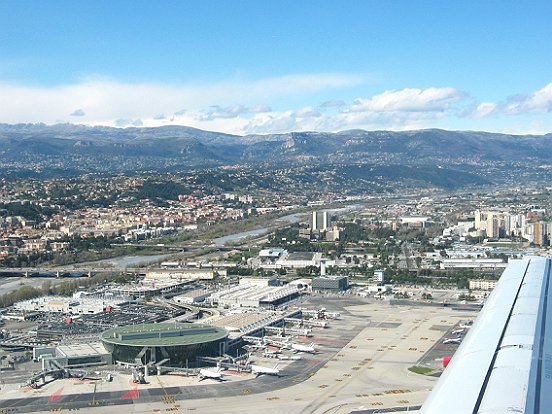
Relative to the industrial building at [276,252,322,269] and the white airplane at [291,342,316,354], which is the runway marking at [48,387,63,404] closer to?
the white airplane at [291,342,316,354]

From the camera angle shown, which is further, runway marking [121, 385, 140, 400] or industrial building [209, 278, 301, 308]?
industrial building [209, 278, 301, 308]

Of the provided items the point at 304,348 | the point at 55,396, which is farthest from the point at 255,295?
the point at 55,396

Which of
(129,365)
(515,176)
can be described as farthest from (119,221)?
(515,176)

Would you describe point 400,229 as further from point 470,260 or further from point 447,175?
point 447,175

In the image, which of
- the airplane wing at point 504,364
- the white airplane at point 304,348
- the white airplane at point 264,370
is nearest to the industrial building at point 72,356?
the white airplane at point 264,370

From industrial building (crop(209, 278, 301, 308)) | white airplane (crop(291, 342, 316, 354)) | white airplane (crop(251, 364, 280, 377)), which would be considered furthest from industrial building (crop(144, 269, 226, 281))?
white airplane (crop(251, 364, 280, 377))

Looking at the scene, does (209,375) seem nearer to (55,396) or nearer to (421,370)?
(55,396)

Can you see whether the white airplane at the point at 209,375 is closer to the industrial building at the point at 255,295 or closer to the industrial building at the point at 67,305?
the industrial building at the point at 67,305
